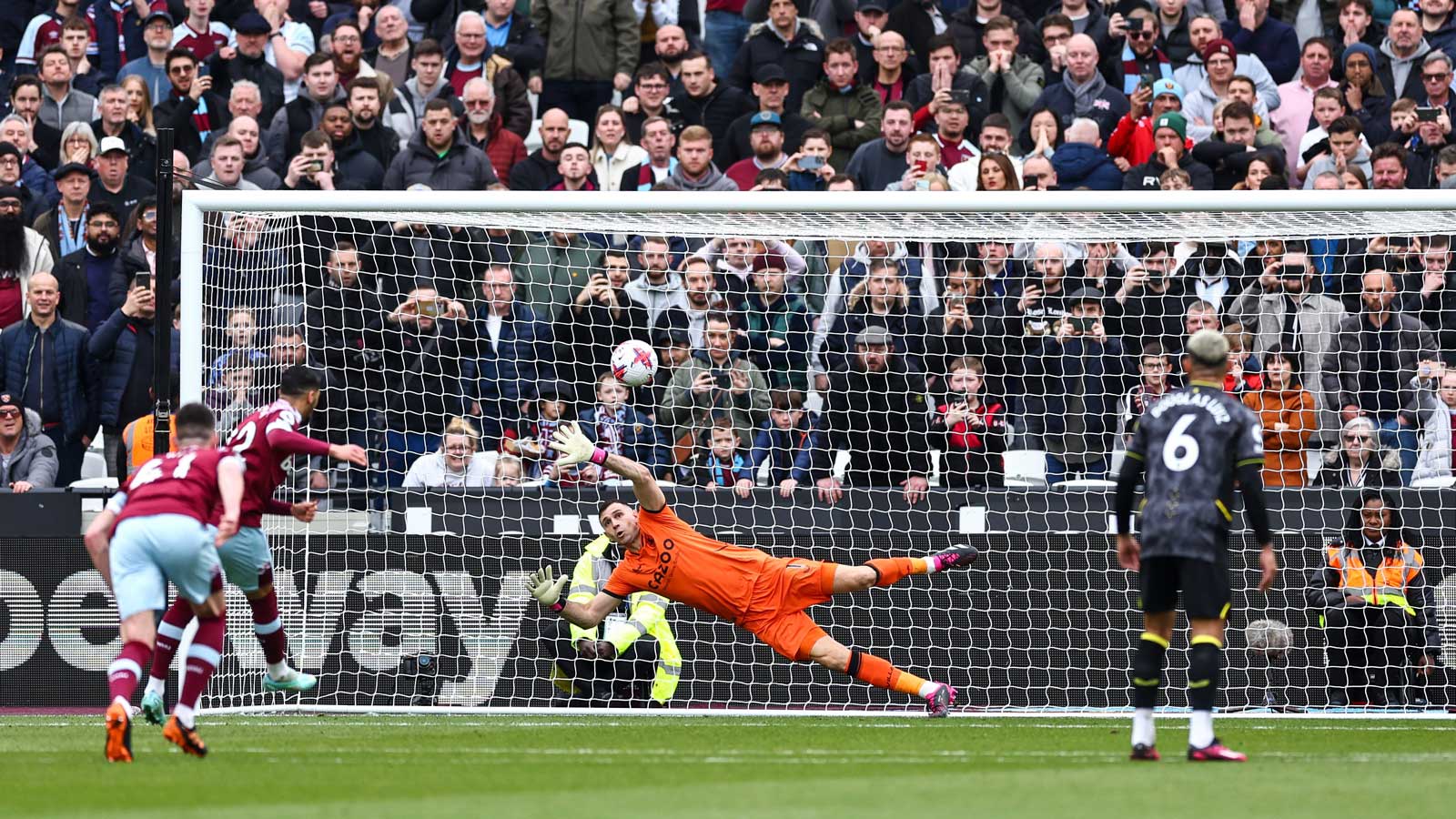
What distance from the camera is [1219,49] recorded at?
1667 centimetres

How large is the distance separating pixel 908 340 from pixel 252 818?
795 centimetres

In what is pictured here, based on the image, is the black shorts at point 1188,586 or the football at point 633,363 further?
the football at point 633,363

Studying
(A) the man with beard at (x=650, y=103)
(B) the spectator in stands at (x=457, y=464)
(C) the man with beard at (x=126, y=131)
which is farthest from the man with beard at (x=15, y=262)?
(A) the man with beard at (x=650, y=103)

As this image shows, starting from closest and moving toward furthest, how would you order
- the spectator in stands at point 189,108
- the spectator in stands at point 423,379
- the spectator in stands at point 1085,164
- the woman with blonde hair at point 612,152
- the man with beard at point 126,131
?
1. the spectator in stands at point 423,379
2. the spectator in stands at point 1085,164
3. the woman with blonde hair at point 612,152
4. the man with beard at point 126,131
5. the spectator in stands at point 189,108

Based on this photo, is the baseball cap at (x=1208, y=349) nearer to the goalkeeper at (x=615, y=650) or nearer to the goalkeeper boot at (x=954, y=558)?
the goalkeeper boot at (x=954, y=558)

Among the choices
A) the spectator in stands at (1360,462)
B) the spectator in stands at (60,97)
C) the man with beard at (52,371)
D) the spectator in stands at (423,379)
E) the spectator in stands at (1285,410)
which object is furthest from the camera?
the spectator in stands at (60,97)

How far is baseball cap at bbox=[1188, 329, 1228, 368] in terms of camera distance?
892 centimetres

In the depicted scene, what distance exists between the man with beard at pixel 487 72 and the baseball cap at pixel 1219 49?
5.83 meters

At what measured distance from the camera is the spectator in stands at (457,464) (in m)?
13.7

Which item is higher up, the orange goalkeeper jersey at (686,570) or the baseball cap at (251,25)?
the baseball cap at (251,25)

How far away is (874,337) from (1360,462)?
134 inches

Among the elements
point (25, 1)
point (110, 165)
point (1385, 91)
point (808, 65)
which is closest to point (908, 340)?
point (808, 65)

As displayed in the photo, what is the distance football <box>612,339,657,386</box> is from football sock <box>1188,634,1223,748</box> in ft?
15.4

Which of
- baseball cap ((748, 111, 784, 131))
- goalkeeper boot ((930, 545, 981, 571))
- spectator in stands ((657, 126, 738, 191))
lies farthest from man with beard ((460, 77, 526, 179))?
goalkeeper boot ((930, 545, 981, 571))
